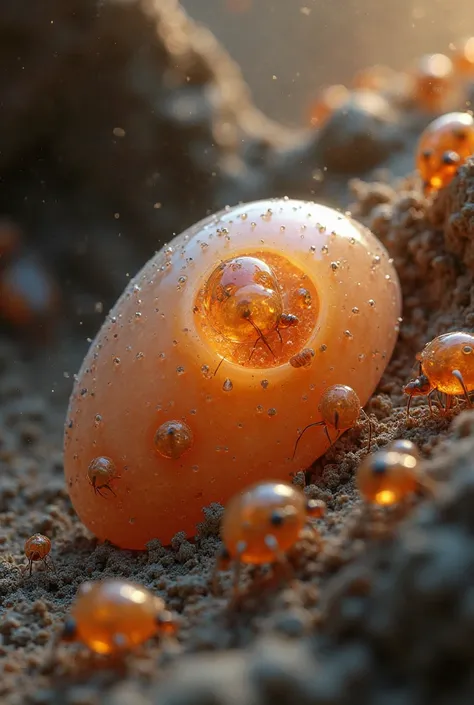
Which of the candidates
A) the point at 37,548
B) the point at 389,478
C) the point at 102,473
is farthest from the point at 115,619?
the point at 37,548

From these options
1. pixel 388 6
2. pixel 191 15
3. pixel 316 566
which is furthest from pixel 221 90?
pixel 316 566

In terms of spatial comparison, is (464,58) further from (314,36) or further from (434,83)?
(314,36)

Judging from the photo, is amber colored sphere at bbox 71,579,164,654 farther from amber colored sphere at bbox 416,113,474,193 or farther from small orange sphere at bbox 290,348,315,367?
amber colored sphere at bbox 416,113,474,193

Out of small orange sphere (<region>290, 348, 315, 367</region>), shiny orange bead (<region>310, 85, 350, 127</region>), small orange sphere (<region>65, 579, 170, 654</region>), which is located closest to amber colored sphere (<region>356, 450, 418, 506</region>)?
small orange sphere (<region>65, 579, 170, 654</region>)

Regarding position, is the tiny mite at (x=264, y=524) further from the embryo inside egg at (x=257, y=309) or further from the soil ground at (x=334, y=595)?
the embryo inside egg at (x=257, y=309)

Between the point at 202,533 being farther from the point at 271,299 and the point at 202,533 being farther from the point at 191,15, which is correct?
the point at 191,15

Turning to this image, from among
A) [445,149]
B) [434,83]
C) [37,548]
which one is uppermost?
[434,83]
